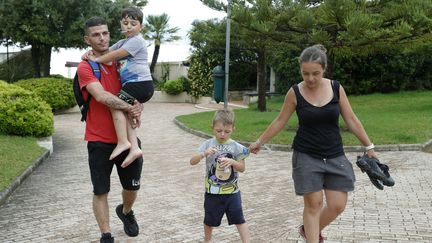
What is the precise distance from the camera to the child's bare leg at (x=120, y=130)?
3.69 meters

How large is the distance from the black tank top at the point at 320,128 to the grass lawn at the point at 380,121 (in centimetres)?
631

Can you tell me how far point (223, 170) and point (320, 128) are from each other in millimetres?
782

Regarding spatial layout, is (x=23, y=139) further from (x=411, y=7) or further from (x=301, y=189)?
(x=411, y=7)

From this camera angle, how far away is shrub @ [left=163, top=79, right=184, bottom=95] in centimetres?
2478

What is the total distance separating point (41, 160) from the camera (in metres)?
8.11

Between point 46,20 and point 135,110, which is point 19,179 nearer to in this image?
point 135,110

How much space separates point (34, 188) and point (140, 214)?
6.42 ft

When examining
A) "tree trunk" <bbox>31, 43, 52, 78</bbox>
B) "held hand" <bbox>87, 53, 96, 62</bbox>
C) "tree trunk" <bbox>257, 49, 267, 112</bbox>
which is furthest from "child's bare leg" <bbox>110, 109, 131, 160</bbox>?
"tree trunk" <bbox>31, 43, 52, 78</bbox>

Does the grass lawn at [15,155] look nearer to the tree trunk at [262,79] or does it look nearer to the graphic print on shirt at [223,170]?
the graphic print on shirt at [223,170]

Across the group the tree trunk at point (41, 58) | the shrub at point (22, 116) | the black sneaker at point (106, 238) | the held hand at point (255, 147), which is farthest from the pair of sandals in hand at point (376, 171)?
the tree trunk at point (41, 58)

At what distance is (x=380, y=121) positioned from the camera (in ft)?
42.7

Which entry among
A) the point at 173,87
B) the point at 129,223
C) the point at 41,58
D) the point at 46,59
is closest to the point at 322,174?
the point at 129,223

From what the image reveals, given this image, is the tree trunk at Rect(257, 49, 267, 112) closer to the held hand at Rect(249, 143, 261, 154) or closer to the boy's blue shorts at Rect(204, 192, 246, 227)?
the held hand at Rect(249, 143, 261, 154)

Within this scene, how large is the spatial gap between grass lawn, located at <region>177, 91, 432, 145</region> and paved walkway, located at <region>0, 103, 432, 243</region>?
1.48 meters
